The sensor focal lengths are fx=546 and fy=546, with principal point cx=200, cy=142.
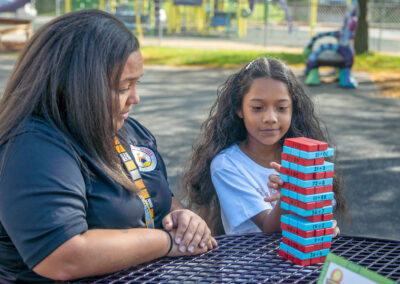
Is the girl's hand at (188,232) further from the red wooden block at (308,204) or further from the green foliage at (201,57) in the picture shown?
the green foliage at (201,57)

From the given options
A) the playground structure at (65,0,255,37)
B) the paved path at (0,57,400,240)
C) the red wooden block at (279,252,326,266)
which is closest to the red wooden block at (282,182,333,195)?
the red wooden block at (279,252,326,266)

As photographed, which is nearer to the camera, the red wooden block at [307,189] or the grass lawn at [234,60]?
the red wooden block at [307,189]

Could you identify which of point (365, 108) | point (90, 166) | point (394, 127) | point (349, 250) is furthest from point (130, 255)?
point (365, 108)

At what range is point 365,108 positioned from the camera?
7.75m

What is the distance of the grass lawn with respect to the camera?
1130cm

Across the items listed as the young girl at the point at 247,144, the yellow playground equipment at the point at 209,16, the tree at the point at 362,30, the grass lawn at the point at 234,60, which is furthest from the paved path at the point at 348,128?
the yellow playground equipment at the point at 209,16

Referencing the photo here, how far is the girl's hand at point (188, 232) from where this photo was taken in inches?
66.1

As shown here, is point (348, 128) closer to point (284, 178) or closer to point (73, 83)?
point (284, 178)

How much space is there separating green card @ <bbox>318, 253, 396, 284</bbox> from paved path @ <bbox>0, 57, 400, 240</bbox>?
2.56 m

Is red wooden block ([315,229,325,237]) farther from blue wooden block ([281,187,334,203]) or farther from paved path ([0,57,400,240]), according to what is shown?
paved path ([0,57,400,240])

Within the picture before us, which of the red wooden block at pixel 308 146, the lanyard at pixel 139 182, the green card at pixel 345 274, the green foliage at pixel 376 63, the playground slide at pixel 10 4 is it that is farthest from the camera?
the playground slide at pixel 10 4

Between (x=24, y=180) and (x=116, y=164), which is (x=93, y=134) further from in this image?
(x=24, y=180)

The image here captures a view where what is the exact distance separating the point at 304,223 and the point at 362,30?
42.2ft

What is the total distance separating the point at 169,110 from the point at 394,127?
114 inches
